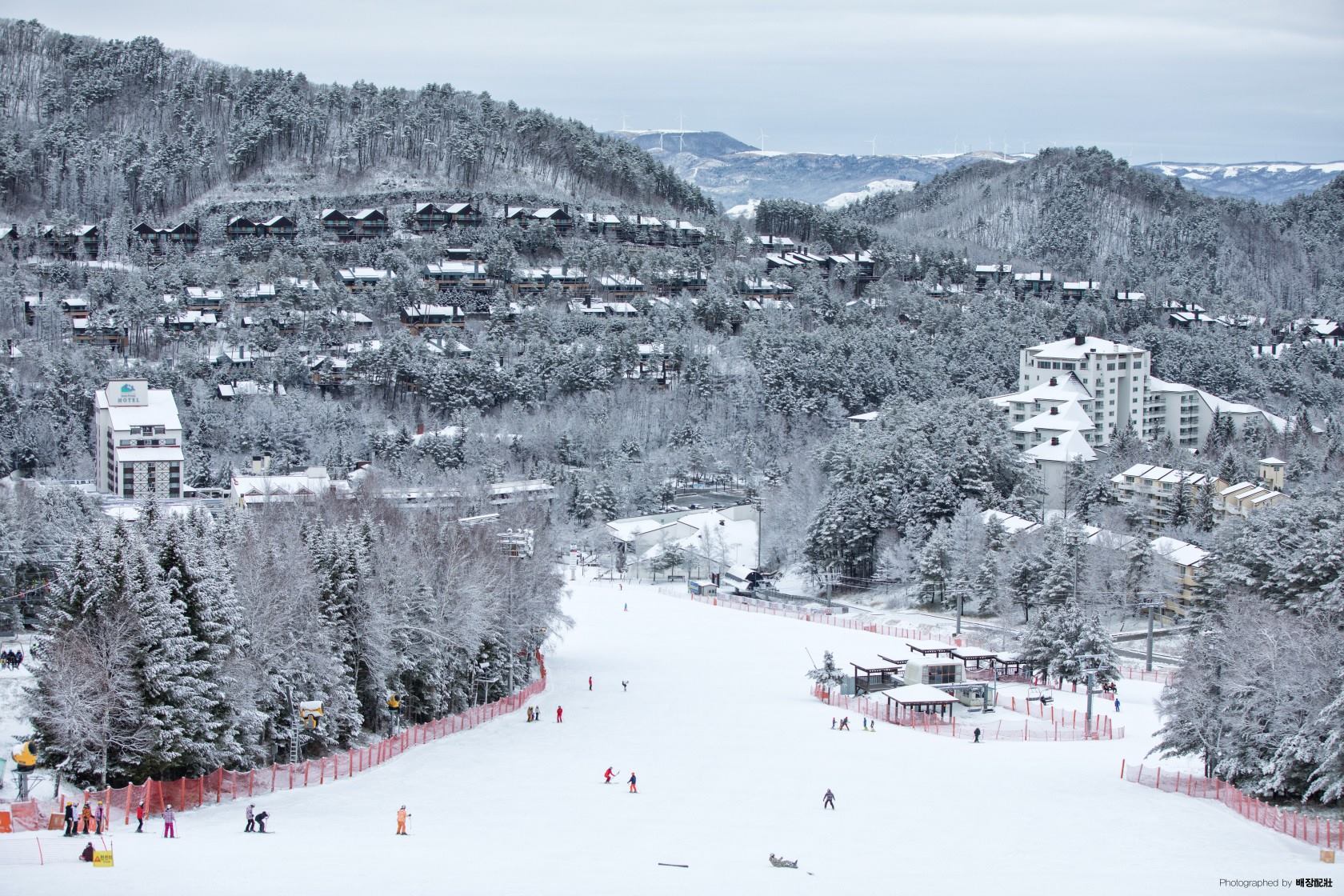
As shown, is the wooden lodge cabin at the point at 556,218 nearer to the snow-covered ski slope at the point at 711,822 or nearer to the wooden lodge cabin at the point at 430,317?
the wooden lodge cabin at the point at 430,317

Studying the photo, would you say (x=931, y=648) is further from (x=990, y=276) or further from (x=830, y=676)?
(x=990, y=276)

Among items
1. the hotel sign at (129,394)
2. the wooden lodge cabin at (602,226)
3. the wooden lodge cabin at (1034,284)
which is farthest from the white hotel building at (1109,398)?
the hotel sign at (129,394)

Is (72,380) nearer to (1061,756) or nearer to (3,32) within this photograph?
(1061,756)

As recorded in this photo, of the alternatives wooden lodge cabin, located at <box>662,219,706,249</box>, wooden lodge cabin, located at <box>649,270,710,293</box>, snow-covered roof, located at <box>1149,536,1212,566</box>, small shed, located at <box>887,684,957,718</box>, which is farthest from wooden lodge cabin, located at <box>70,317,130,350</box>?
small shed, located at <box>887,684,957,718</box>

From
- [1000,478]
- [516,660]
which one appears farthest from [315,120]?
[516,660]

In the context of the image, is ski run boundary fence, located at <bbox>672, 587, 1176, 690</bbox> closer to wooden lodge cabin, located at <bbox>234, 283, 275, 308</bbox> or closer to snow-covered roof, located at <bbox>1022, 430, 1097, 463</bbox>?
snow-covered roof, located at <bbox>1022, 430, 1097, 463</bbox>

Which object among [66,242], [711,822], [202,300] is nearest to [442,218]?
[202,300]

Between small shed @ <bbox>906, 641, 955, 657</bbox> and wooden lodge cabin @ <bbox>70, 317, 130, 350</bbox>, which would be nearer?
small shed @ <bbox>906, 641, 955, 657</bbox>
